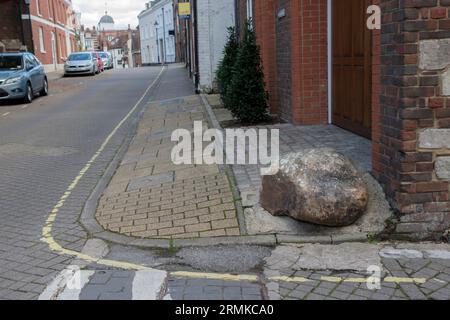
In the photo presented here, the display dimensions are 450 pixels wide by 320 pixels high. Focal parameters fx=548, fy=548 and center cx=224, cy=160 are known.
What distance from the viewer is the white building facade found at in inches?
2525

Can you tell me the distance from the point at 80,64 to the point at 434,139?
32314 mm

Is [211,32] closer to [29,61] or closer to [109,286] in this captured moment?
[29,61]

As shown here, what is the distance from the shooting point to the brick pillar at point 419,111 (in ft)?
15.8

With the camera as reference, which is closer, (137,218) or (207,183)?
(137,218)

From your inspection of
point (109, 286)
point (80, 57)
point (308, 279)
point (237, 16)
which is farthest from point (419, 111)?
point (80, 57)

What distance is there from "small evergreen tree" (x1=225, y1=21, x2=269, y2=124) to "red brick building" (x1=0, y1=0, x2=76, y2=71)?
25703mm

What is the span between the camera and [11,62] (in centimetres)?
1933

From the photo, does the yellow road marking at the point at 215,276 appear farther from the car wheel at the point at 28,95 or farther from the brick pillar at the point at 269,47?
the car wheel at the point at 28,95

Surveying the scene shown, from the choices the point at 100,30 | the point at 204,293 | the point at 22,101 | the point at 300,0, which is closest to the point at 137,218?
the point at 204,293

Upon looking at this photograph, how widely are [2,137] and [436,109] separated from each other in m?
9.98

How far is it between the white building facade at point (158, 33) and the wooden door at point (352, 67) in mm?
47900

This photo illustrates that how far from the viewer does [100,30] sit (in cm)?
12356

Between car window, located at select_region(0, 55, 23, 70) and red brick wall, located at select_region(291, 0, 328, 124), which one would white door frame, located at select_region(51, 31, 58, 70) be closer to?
car window, located at select_region(0, 55, 23, 70)
